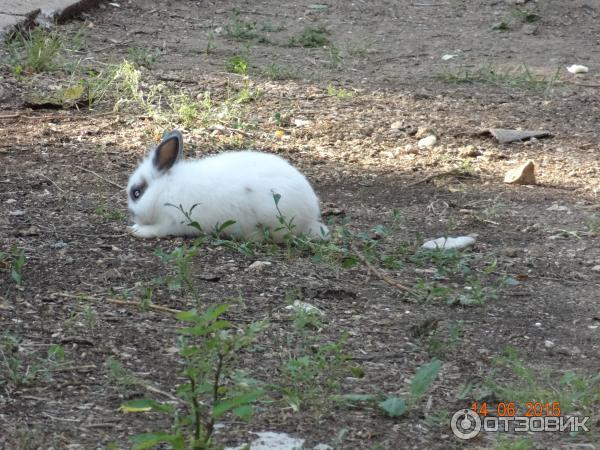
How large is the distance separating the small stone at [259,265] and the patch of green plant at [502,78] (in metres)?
3.69

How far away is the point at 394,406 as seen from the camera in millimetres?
2824

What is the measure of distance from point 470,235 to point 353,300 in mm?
1150

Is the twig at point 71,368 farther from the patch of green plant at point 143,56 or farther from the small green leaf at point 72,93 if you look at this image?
the patch of green plant at point 143,56

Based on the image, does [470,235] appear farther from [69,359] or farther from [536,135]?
[69,359]

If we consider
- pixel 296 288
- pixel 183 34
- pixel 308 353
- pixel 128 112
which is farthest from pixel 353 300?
pixel 183 34

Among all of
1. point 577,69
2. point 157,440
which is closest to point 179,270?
point 157,440

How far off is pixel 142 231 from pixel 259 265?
0.62m

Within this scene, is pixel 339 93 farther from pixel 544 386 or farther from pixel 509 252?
pixel 544 386

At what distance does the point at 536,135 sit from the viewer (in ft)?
20.4

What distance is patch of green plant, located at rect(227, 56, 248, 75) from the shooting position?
22.9 ft

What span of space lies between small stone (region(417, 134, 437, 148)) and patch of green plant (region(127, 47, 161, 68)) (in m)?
2.11

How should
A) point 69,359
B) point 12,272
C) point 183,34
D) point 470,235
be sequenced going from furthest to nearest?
point 183,34
point 470,235
point 12,272
point 69,359

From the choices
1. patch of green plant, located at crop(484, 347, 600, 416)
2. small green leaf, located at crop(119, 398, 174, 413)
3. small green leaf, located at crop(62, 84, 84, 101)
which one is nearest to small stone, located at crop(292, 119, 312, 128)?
small green leaf, located at crop(62, 84, 84, 101)

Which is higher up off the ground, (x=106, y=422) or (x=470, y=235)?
(x=106, y=422)
